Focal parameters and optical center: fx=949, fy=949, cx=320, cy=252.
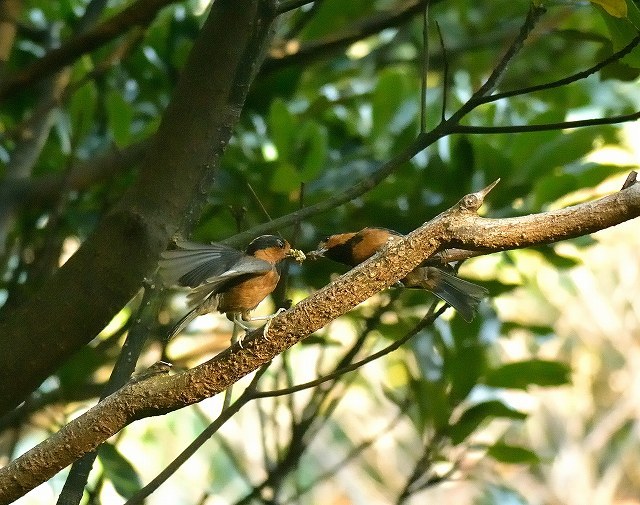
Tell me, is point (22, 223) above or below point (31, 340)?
above

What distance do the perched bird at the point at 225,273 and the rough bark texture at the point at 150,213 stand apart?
2.1 inches

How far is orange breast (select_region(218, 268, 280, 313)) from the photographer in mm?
1439

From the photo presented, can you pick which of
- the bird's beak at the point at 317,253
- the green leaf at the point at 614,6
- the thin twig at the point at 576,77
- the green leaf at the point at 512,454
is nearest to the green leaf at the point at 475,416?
the green leaf at the point at 512,454

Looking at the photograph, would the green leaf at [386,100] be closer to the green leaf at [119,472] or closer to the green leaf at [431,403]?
the green leaf at [431,403]

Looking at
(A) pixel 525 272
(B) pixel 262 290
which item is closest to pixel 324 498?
(A) pixel 525 272

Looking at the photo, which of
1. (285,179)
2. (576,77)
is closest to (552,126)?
(576,77)

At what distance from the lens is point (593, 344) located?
6656 mm

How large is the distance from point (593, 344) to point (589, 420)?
0.54m

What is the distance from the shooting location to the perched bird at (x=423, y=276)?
141 centimetres

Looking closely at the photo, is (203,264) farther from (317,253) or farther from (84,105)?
(84,105)

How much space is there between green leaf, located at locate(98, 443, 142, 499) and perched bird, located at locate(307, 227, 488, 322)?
1.66 ft

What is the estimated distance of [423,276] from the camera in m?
1.40

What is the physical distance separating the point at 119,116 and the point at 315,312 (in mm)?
1134

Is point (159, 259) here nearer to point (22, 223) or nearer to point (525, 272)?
point (22, 223)
